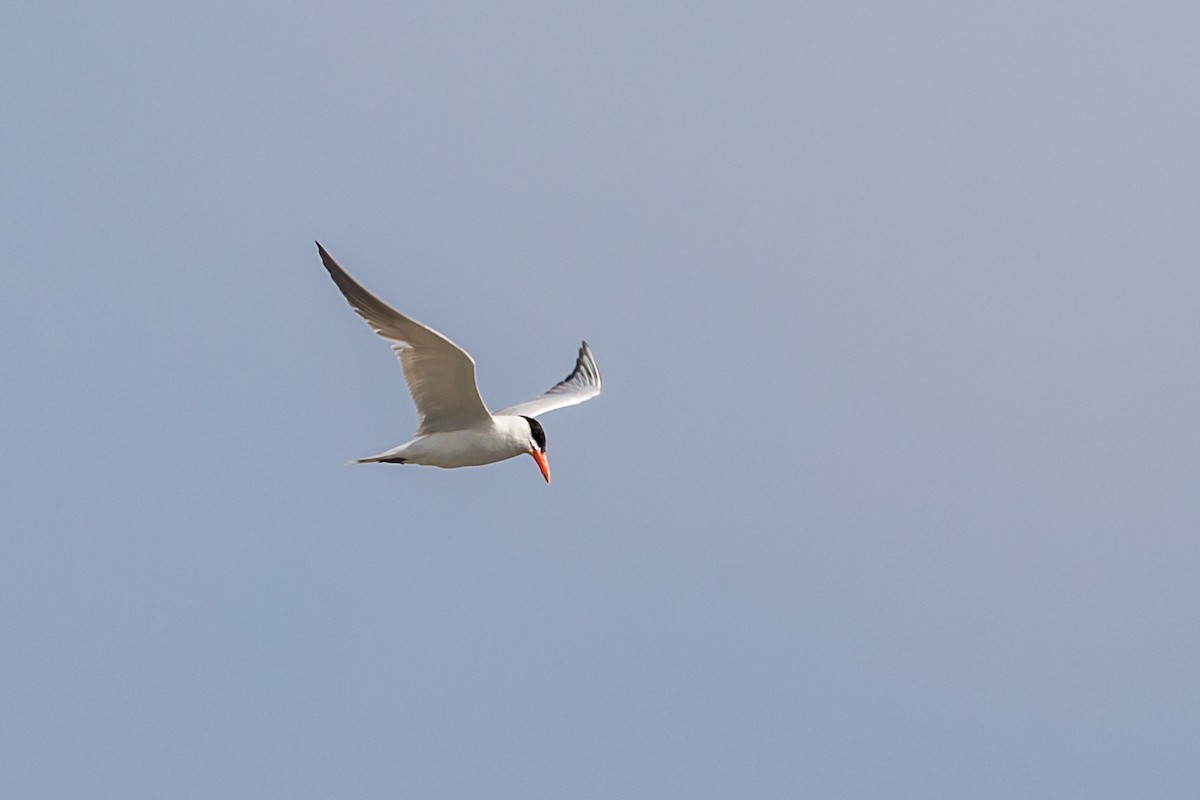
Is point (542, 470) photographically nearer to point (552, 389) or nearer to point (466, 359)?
point (466, 359)

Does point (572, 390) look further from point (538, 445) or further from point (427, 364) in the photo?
point (427, 364)

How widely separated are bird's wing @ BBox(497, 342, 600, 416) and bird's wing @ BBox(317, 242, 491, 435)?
2863 mm

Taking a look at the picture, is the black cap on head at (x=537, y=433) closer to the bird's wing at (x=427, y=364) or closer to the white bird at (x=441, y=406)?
the white bird at (x=441, y=406)

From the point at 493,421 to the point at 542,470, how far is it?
35.7 inches

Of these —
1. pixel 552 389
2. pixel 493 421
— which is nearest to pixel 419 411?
pixel 493 421

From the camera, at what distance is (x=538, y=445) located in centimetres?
1594

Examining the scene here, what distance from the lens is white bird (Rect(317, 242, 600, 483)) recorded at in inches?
548

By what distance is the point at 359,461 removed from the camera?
15297 millimetres

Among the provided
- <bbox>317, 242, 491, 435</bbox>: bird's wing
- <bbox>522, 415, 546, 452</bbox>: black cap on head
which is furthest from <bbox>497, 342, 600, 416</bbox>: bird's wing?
<bbox>317, 242, 491, 435</bbox>: bird's wing

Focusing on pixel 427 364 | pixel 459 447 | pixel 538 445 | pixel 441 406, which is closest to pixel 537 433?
pixel 538 445

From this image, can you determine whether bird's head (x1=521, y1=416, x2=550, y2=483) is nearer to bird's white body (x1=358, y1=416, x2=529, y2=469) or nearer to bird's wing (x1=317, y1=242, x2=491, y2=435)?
bird's white body (x1=358, y1=416, x2=529, y2=469)

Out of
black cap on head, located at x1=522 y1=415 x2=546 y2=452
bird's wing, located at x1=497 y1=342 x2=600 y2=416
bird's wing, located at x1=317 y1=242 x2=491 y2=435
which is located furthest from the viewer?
bird's wing, located at x1=497 y1=342 x2=600 y2=416

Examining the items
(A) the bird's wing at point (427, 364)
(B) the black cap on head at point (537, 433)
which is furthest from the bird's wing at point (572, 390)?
(A) the bird's wing at point (427, 364)

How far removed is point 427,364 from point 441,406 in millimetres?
689
